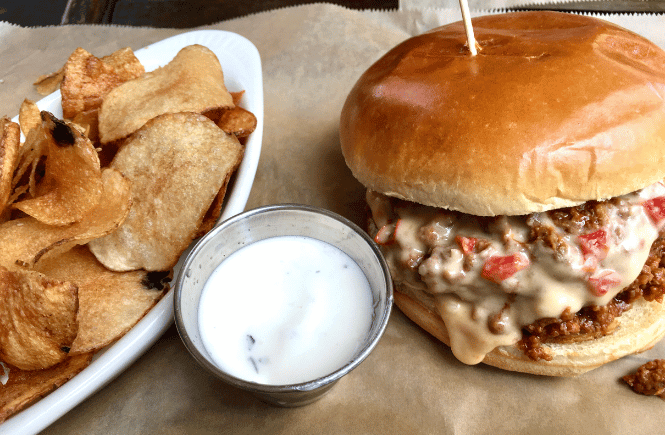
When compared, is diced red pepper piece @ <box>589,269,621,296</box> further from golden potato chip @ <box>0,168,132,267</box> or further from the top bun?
golden potato chip @ <box>0,168,132,267</box>

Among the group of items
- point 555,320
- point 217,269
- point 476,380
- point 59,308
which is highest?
point 59,308

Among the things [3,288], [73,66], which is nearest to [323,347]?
[3,288]

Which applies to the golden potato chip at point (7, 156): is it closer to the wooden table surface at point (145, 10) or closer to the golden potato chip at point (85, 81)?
the golden potato chip at point (85, 81)

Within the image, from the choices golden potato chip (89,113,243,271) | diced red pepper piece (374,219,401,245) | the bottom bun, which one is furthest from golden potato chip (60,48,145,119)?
the bottom bun

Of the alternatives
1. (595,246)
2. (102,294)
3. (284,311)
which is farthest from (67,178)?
(595,246)

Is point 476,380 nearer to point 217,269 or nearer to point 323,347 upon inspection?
point 323,347
